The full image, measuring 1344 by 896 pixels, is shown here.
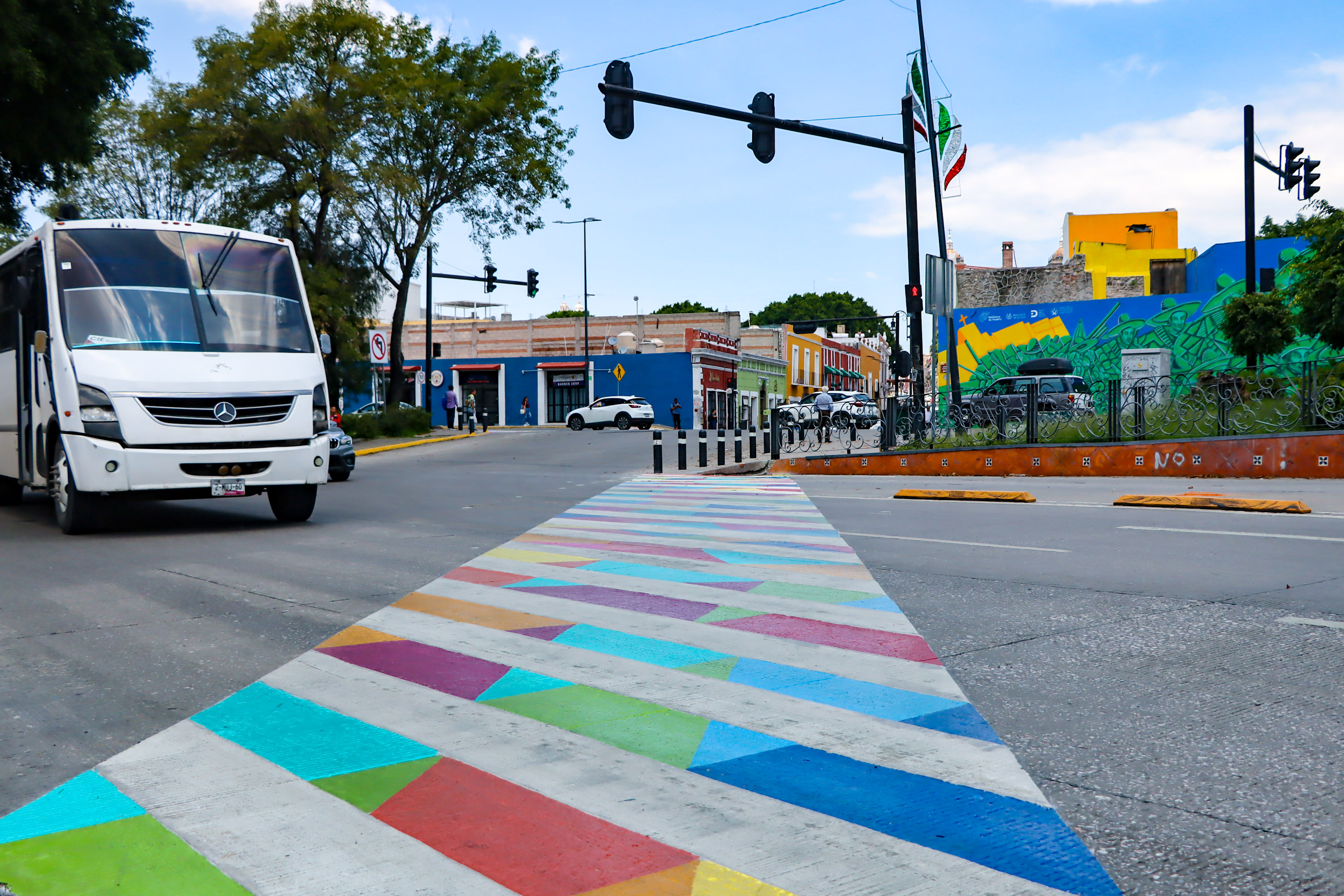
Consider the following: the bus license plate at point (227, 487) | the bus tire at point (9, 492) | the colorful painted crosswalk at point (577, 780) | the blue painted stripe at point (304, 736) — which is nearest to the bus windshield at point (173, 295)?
the bus license plate at point (227, 487)

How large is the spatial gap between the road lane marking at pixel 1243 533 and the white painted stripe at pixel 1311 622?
3.24 metres

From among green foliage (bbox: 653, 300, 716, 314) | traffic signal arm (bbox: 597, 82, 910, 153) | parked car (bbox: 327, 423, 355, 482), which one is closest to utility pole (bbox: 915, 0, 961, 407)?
traffic signal arm (bbox: 597, 82, 910, 153)

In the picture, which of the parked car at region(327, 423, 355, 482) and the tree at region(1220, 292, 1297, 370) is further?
the tree at region(1220, 292, 1297, 370)

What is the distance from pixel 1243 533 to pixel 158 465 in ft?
31.4

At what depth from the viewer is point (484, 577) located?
731 cm

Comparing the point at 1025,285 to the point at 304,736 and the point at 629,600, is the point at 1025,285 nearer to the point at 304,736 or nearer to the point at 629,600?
the point at 629,600

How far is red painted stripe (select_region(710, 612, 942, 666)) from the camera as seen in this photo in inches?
191

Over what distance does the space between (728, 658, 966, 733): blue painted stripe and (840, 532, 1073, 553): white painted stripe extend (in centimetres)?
414

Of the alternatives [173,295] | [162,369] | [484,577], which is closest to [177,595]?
[484,577]

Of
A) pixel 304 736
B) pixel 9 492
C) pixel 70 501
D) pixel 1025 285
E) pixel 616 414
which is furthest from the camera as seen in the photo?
pixel 616 414

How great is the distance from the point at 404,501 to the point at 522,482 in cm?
411

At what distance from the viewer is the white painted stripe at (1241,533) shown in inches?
318

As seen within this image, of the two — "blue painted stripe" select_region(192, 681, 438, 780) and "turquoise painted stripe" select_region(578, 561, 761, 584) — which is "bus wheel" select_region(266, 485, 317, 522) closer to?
"turquoise painted stripe" select_region(578, 561, 761, 584)

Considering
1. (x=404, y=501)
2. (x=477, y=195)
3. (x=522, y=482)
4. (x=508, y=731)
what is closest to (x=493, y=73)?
(x=477, y=195)
